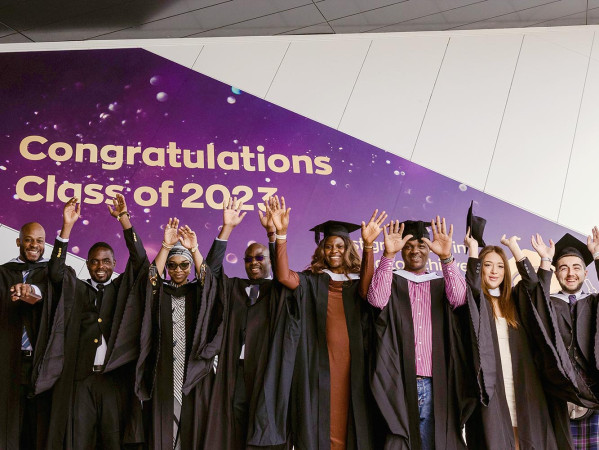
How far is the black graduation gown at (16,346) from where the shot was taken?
3.96 m

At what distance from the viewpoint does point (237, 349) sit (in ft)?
13.4

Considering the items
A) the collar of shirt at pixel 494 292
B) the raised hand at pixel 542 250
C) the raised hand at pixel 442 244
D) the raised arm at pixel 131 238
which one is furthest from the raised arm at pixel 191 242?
the raised hand at pixel 542 250

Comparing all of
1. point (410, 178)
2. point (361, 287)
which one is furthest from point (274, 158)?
point (361, 287)

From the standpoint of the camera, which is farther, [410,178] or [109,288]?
[410,178]

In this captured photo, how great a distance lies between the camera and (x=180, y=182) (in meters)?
5.25

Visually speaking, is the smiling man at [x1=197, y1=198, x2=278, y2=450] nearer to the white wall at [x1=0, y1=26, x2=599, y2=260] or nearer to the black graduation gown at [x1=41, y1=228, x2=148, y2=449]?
the black graduation gown at [x1=41, y1=228, x2=148, y2=449]

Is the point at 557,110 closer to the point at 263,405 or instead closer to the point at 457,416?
the point at 457,416

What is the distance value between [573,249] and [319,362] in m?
1.76

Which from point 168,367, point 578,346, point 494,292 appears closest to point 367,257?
point 494,292

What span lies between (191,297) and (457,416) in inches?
61.2

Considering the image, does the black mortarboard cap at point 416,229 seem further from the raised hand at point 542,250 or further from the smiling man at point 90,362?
the smiling man at point 90,362

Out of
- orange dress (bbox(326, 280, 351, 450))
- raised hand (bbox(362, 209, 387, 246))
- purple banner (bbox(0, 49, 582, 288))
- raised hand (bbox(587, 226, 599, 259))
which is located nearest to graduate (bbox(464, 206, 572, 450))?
raised hand (bbox(587, 226, 599, 259))

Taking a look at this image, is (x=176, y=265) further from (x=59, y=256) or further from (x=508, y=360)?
(x=508, y=360)

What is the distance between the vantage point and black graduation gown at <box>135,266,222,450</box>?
393cm
